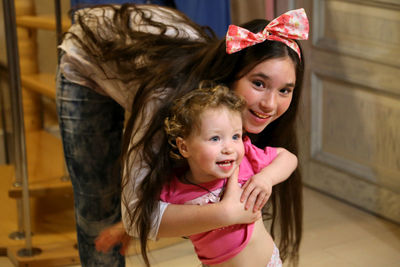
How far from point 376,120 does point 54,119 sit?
5.75 feet

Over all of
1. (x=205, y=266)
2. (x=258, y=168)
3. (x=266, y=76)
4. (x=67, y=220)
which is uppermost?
(x=266, y=76)

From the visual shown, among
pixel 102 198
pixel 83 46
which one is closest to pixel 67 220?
pixel 102 198

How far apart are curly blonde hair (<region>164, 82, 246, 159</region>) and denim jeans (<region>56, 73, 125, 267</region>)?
423 mm

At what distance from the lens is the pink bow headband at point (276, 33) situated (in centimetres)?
134

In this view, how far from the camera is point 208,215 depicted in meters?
1.32

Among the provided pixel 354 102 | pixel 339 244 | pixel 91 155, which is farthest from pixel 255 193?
pixel 354 102

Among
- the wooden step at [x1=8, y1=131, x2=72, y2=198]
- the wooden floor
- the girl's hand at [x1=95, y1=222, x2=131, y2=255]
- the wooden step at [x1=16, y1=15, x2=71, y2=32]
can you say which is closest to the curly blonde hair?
the girl's hand at [x1=95, y1=222, x2=131, y2=255]

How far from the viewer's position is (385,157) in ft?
8.68

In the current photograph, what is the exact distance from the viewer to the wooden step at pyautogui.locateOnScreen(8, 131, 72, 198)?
250 centimetres

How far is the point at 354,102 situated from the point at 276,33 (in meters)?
1.42

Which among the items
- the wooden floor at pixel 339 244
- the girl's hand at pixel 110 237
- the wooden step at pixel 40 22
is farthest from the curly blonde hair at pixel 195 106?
the wooden step at pixel 40 22

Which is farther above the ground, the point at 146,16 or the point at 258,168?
the point at 146,16

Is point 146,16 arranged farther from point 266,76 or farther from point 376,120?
point 376,120

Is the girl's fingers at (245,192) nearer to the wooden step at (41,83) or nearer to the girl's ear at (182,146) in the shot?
the girl's ear at (182,146)
